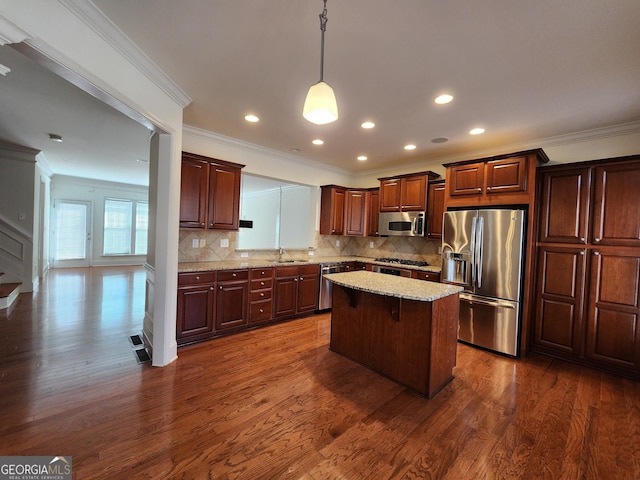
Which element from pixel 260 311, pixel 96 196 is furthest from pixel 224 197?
pixel 96 196

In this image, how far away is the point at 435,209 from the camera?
4.45m

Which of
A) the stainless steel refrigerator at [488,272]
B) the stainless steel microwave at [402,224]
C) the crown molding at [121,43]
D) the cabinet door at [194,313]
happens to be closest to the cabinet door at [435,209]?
the stainless steel microwave at [402,224]

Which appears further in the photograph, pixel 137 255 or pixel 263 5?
pixel 137 255

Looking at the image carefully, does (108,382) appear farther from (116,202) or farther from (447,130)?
(116,202)

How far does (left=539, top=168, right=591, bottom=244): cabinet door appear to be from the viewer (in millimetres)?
3076

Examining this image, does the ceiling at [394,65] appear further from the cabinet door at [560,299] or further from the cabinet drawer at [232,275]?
Result: the cabinet drawer at [232,275]

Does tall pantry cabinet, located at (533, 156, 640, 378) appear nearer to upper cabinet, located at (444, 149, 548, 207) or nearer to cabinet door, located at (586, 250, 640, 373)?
cabinet door, located at (586, 250, 640, 373)

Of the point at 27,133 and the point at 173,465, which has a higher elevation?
the point at 27,133

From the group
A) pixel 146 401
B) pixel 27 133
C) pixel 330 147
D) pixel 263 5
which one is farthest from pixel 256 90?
pixel 27 133

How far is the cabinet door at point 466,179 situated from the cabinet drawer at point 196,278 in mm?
3429

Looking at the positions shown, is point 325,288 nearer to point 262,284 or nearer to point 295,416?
point 262,284

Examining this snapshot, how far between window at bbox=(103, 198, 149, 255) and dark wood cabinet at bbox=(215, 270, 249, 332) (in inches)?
271

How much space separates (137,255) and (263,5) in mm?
10122

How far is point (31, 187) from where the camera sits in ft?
17.6
